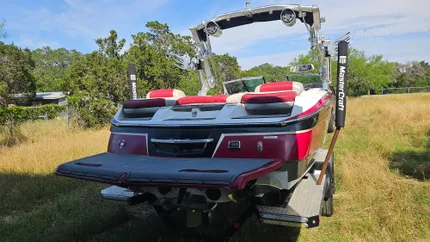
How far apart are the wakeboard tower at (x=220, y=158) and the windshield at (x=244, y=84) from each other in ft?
8.24

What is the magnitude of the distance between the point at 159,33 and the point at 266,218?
27021 mm

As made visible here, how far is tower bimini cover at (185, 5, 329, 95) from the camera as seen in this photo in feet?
17.1

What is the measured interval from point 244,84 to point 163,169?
410 cm

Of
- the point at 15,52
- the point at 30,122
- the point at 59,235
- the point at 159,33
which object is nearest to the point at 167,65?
the point at 30,122

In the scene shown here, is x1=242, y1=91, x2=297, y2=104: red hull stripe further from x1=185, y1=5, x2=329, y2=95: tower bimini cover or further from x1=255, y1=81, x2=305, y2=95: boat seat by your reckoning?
x1=185, y1=5, x2=329, y2=95: tower bimini cover

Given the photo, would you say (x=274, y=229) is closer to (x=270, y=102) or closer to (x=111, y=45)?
(x=270, y=102)

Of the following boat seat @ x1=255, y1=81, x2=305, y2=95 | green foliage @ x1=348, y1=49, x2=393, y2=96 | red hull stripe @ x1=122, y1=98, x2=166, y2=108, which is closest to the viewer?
boat seat @ x1=255, y1=81, x2=305, y2=95

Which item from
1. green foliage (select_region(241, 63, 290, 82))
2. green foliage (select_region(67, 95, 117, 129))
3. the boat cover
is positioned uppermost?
green foliage (select_region(241, 63, 290, 82))

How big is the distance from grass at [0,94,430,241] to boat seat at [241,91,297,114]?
147 cm

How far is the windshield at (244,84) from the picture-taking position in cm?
641

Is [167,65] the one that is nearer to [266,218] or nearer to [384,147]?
[384,147]

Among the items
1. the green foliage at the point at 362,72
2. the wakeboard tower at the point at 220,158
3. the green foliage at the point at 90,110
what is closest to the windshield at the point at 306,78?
the wakeboard tower at the point at 220,158

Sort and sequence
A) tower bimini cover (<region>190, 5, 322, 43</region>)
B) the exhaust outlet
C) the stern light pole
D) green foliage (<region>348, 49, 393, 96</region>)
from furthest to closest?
green foliage (<region>348, 49, 393, 96</region>) → tower bimini cover (<region>190, 5, 322, 43</region>) → the stern light pole → the exhaust outlet

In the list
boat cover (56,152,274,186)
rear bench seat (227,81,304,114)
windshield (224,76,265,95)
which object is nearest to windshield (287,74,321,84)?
windshield (224,76,265,95)
